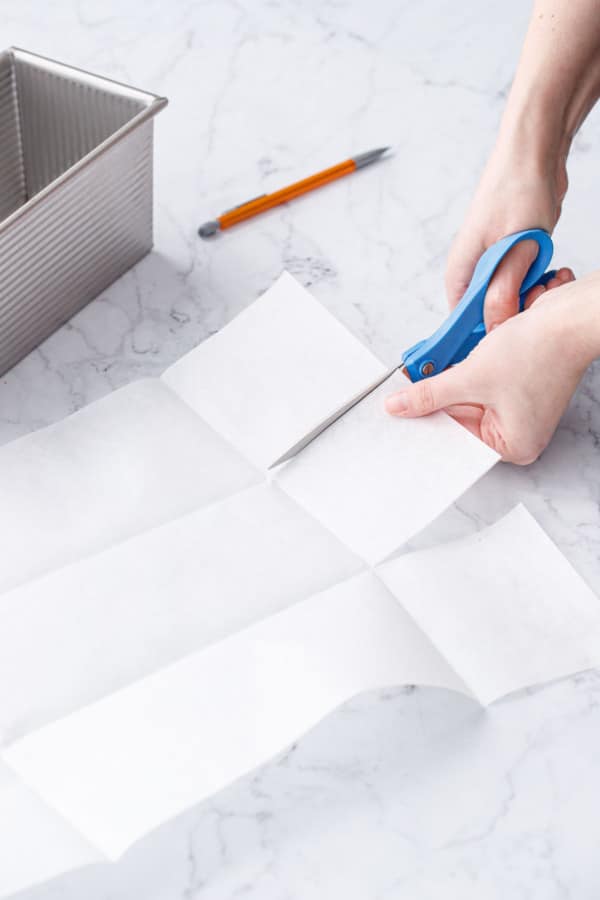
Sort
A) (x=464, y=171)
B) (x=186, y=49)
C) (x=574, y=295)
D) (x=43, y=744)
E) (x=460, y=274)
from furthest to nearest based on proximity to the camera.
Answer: (x=186, y=49), (x=464, y=171), (x=460, y=274), (x=574, y=295), (x=43, y=744)

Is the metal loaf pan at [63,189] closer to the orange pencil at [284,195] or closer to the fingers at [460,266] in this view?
the orange pencil at [284,195]

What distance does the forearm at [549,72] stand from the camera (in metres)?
0.96

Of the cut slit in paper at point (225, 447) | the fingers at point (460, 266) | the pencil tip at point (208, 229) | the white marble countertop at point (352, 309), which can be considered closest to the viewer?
the white marble countertop at point (352, 309)

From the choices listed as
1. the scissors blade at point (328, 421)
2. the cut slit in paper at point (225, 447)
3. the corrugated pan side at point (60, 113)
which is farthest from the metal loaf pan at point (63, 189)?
the scissors blade at point (328, 421)

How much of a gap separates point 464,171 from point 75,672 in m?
0.67

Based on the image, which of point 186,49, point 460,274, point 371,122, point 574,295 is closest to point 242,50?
point 186,49

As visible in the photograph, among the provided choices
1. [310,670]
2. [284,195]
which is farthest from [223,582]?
[284,195]

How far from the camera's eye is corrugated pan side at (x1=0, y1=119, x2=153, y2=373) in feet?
2.79

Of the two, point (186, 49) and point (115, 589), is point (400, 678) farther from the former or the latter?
point (186, 49)

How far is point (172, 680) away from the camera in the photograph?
74 cm

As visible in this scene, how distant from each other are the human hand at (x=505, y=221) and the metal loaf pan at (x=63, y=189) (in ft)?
0.90

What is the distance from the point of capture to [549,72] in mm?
959

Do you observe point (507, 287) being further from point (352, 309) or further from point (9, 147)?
point (9, 147)

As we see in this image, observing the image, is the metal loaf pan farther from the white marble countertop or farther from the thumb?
the thumb
